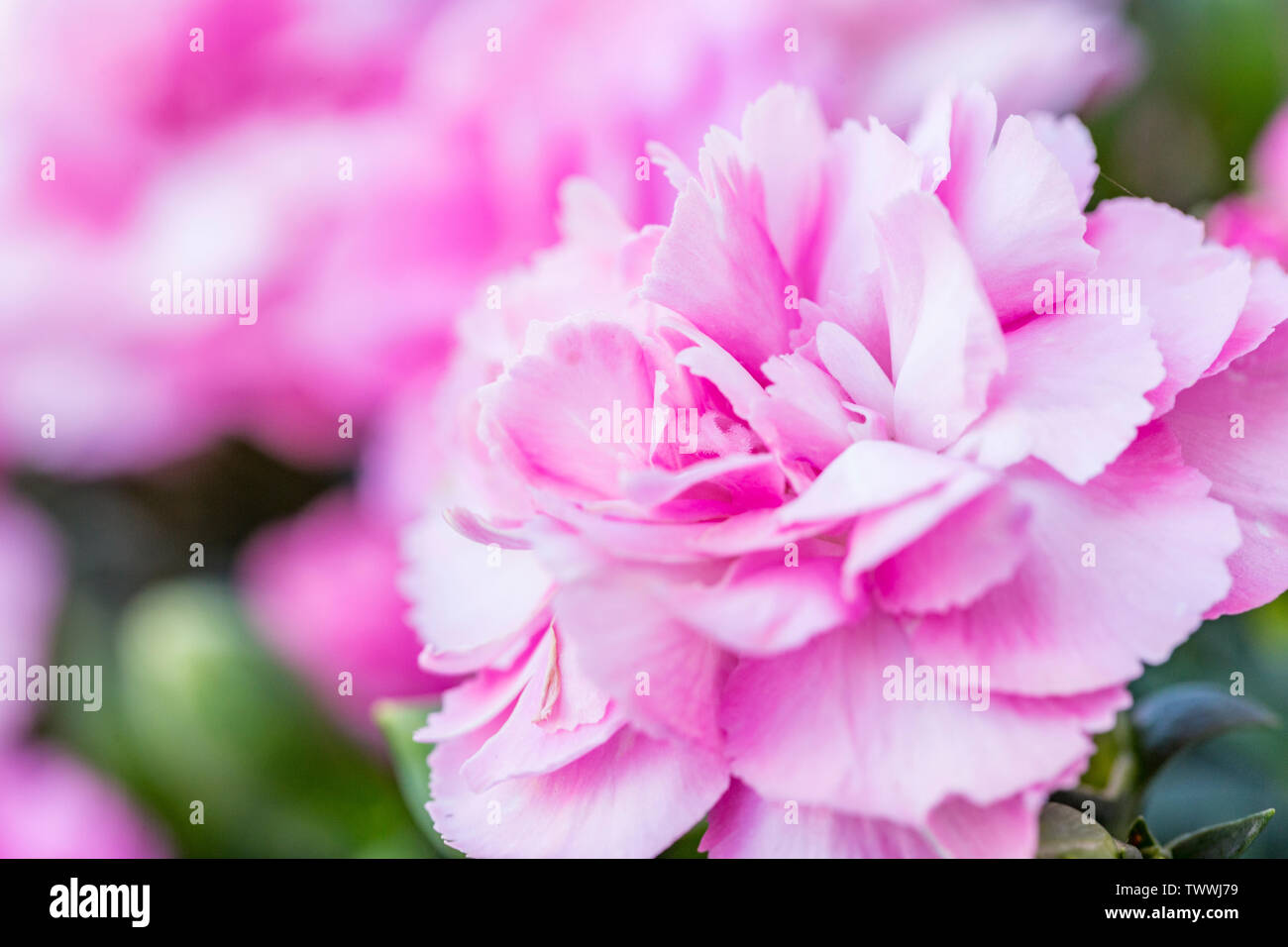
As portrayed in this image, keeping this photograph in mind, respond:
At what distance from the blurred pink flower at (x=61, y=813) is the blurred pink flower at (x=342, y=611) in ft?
0.23

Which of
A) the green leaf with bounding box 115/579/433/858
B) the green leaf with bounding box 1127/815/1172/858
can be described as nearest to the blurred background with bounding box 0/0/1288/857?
the green leaf with bounding box 115/579/433/858

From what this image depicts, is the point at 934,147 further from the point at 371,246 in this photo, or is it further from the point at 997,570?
the point at 371,246

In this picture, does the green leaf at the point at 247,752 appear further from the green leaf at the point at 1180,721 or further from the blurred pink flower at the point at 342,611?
the green leaf at the point at 1180,721

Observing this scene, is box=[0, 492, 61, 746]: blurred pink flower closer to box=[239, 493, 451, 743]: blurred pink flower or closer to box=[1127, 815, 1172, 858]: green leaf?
box=[239, 493, 451, 743]: blurred pink flower

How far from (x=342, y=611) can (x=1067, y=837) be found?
221 mm

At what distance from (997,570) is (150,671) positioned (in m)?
0.27

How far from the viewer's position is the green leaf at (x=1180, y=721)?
26cm

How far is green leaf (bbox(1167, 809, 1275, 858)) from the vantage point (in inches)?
9.2

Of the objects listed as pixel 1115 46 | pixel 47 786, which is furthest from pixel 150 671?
pixel 1115 46

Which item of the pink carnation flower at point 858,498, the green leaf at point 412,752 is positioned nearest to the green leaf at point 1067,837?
the pink carnation flower at point 858,498

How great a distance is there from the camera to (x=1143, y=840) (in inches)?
9.0

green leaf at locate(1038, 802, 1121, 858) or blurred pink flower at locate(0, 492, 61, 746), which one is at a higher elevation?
blurred pink flower at locate(0, 492, 61, 746)

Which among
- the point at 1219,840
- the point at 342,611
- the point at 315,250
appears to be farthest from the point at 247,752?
the point at 1219,840

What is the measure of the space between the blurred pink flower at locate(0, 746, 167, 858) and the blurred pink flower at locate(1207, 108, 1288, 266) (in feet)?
1.12
